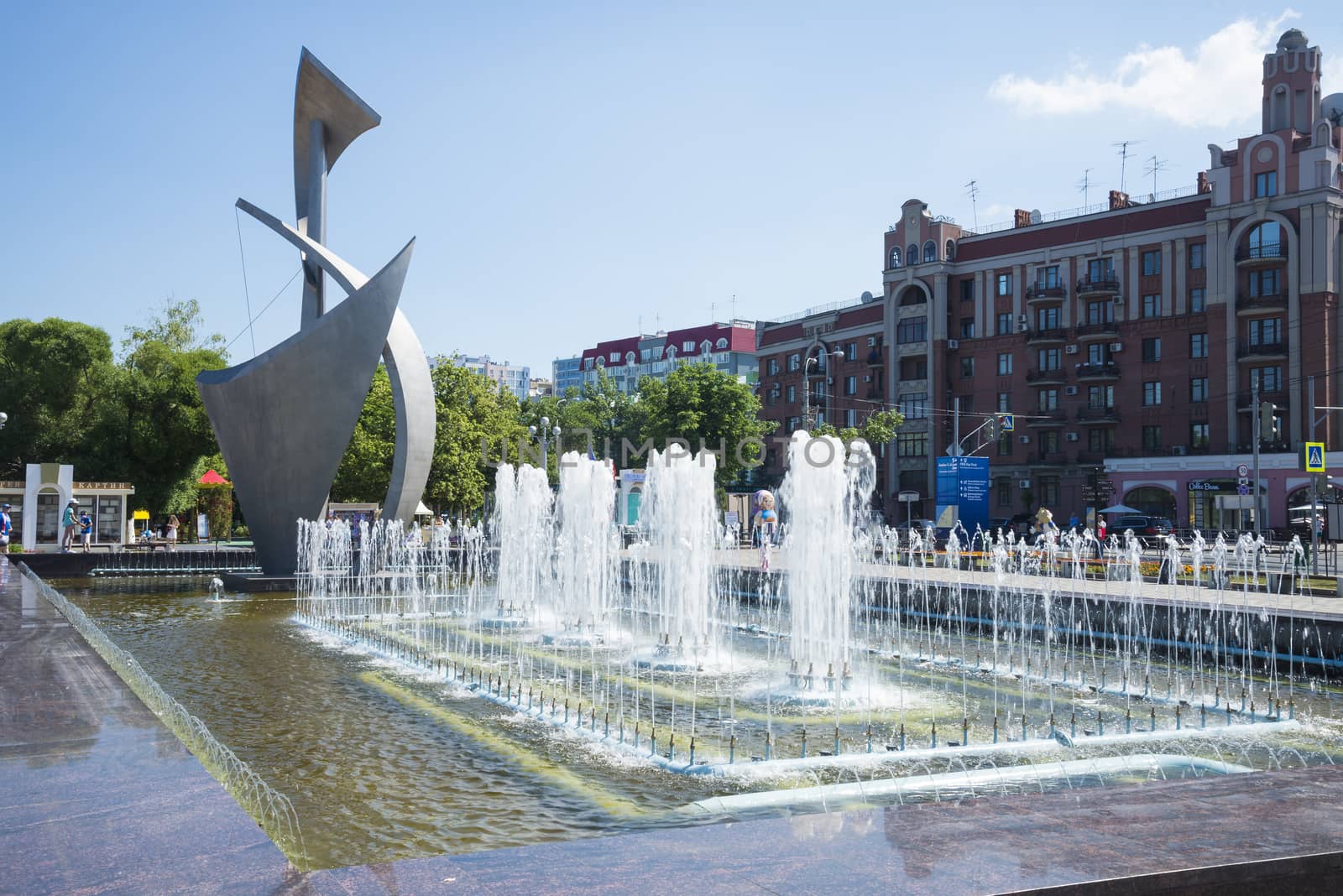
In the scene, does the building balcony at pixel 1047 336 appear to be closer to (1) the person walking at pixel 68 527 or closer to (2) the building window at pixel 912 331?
(2) the building window at pixel 912 331

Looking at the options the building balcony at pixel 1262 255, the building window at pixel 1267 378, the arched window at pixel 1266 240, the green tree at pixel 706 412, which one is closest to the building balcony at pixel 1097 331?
the building balcony at pixel 1262 255

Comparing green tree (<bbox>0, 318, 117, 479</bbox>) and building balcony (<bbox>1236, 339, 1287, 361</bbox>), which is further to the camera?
green tree (<bbox>0, 318, 117, 479</bbox>)

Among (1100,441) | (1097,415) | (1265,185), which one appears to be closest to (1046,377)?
(1097,415)

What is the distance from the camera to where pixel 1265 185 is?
130 feet

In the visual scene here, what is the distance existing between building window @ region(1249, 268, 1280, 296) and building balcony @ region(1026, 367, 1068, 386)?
7807 millimetres

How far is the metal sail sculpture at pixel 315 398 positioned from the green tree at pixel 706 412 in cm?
2655

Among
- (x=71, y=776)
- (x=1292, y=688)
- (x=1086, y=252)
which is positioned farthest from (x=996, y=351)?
(x=71, y=776)

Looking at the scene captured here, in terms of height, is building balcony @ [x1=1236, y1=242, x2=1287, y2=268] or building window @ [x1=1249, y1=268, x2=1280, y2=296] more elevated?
building balcony @ [x1=1236, y1=242, x2=1287, y2=268]

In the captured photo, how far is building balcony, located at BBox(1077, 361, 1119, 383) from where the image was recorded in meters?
43.9

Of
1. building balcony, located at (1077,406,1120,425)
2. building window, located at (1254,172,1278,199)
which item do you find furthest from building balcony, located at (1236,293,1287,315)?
building balcony, located at (1077,406,1120,425)

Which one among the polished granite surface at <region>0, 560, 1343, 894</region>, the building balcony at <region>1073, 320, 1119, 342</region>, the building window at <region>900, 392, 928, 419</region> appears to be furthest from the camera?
Result: the building window at <region>900, 392, 928, 419</region>

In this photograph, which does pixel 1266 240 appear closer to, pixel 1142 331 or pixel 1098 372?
pixel 1142 331

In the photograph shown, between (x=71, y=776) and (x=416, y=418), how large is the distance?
1653cm

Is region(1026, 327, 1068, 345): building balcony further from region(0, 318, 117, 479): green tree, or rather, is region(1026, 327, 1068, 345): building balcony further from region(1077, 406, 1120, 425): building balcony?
region(0, 318, 117, 479): green tree
